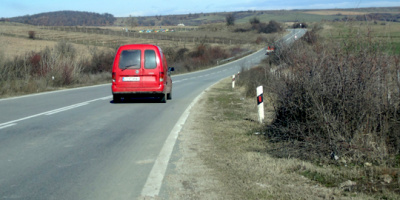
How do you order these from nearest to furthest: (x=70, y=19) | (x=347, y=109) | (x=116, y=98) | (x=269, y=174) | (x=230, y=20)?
(x=269, y=174) < (x=347, y=109) < (x=116, y=98) < (x=70, y=19) < (x=230, y=20)

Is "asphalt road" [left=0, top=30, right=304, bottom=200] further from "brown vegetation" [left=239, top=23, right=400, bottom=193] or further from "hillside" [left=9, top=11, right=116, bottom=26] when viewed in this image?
"hillside" [left=9, top=11, right=116, bottom=26]

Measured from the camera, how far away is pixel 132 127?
34.9 feet

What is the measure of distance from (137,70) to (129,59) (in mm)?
498

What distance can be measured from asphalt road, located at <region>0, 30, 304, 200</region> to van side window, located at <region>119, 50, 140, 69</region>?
2.03m

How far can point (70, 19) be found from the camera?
142m

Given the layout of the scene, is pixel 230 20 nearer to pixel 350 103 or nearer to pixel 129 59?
pixel 129 59

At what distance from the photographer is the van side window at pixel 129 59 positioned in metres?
15.7

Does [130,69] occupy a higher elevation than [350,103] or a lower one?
higher

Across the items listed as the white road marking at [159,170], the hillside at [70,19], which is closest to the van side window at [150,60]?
the white road marking at [159,170]

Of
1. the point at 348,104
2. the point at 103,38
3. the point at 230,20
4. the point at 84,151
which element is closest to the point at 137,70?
the point at 84,151

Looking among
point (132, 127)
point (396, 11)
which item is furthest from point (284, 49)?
point (132, 127)

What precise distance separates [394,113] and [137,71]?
34.2ft

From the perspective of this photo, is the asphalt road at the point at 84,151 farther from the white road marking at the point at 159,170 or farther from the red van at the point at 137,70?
the red van at the point at 137,70

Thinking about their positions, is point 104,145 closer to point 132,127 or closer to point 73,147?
point 73,147
